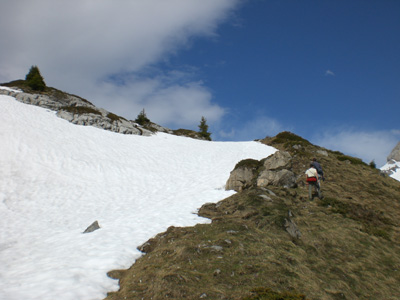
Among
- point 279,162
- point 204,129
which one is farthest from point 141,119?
point 279,162

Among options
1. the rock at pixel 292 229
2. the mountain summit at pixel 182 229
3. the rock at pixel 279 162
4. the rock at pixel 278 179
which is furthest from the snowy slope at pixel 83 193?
the rock at pixel 292 229

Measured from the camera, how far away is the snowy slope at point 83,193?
28.8 ft

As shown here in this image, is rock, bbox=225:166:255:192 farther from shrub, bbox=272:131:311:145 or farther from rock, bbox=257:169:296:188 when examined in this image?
shrub, bbox=272:131:311:145

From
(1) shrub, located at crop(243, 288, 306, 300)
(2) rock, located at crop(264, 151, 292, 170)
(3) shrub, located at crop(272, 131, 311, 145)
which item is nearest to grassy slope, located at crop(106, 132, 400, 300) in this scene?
(1) shrub, located at crop(243, 288, 306, 300)

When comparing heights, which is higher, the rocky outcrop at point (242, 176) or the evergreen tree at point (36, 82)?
the evergreen tree at point (36, 82)

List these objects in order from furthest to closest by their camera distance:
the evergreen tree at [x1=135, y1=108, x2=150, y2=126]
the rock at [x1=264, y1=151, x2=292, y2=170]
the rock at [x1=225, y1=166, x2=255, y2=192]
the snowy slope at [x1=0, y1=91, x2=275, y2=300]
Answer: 1. the evergreen tree at [x1=135, y1=108, x2=150, y2=126]
2. the rock at [x1=225, y1=166, x2=255, y2=192]
3. the rock at [x1=264, y1=151, x2=292, y2=170]
4. the snowy slope at [x1=0, y1=91, x2=275, y2=300]

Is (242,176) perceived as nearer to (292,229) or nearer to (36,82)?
(292,229)

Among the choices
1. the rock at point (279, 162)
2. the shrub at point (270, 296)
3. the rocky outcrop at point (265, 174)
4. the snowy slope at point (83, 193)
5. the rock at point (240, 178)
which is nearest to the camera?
the shrub at point (270, 296)

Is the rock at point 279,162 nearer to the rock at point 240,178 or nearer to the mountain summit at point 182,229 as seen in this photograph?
the mountain summit at point 182,229

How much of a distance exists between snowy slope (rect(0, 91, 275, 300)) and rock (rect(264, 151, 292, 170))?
475 centimetres

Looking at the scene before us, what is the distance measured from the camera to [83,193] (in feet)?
71.1

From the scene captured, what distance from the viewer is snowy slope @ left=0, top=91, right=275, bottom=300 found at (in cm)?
879

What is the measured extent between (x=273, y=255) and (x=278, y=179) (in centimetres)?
1119

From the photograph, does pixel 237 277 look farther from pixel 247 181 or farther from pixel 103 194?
pixel 103 194
